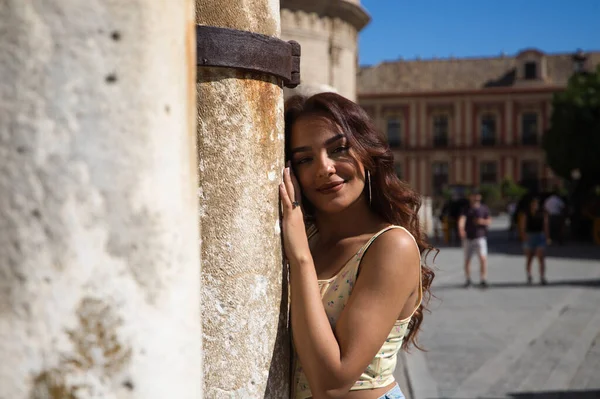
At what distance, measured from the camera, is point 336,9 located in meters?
12.8

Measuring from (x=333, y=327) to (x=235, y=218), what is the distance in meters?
0.35

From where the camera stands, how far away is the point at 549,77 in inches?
2025

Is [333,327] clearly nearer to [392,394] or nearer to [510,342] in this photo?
[392,394]

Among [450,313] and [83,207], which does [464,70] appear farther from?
[83,207]

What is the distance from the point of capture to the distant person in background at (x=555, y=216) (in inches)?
883

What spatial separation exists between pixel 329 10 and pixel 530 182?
3658 centimetres

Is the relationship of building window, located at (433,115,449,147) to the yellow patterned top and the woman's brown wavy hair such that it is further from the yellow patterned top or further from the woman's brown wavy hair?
the yellow patterned top

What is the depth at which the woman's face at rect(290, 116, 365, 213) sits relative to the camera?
5.91 feet

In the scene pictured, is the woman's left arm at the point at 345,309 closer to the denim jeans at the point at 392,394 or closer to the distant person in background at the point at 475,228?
the denim jeans at the point at 392,394

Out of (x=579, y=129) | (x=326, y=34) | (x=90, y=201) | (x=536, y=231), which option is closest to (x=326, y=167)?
(x=90, y=201)

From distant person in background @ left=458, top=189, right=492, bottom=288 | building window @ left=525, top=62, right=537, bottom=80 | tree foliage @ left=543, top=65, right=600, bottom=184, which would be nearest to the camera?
distant person in background @ left=458, top=189, right=492, bottom=288

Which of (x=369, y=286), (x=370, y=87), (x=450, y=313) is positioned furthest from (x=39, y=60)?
(x=370, y=87)

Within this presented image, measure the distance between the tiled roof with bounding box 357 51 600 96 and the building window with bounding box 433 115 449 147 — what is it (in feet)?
7.02

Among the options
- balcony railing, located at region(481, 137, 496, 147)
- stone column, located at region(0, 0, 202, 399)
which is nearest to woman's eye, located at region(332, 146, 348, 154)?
stone column, located at region(0, 0, 202, 399)
